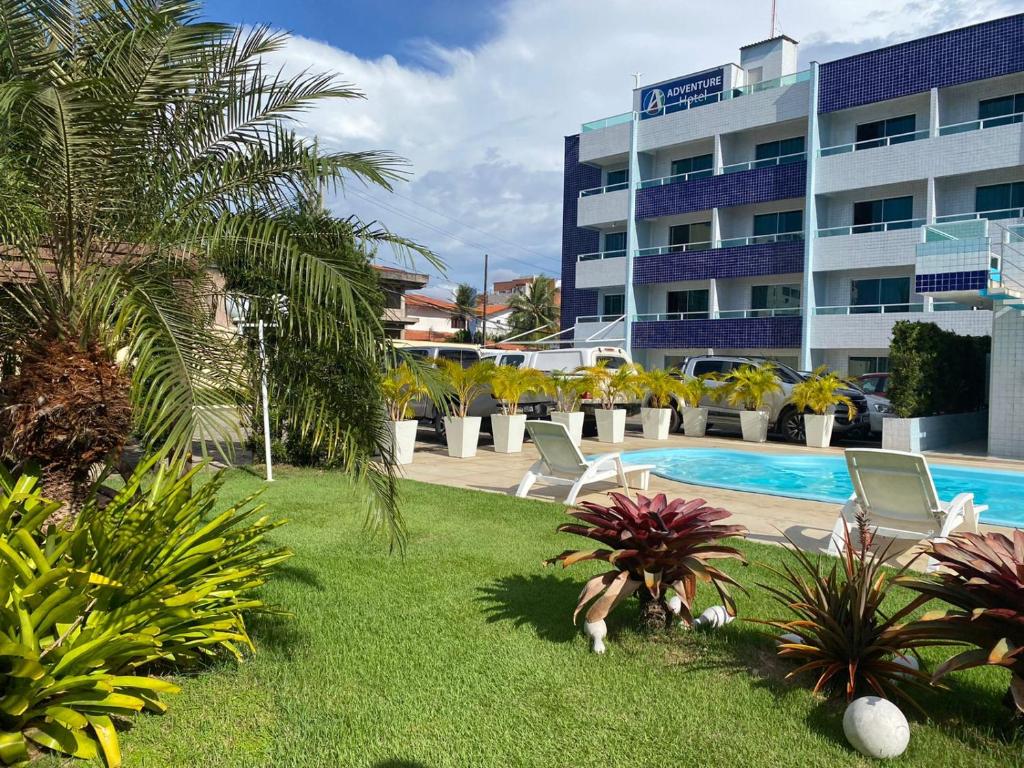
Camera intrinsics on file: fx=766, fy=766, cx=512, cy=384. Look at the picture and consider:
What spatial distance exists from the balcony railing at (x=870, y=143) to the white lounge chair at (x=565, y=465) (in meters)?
24.4

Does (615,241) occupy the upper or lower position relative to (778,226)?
upper

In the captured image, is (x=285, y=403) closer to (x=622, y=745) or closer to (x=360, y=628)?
(x=360, y=628)

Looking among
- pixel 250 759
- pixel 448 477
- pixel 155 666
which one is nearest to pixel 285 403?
pixel 155 666

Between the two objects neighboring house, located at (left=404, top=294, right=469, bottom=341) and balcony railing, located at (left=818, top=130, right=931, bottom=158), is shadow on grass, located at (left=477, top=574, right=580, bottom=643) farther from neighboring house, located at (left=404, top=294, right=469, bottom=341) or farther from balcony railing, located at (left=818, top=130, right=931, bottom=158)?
neighboring house, located at (left=404, top=294, right=469, bottom=341)

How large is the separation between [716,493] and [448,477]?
3869 mm

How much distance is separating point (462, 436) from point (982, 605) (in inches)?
425

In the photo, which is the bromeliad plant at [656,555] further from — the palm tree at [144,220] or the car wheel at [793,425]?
the car wheel at [793,425]

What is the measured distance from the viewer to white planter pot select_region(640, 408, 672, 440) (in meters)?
17.9

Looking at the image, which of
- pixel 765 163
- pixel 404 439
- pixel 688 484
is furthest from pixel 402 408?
pixel 765 163

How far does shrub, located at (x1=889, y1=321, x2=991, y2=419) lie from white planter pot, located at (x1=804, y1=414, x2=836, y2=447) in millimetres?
1335

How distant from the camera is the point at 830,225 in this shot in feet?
100

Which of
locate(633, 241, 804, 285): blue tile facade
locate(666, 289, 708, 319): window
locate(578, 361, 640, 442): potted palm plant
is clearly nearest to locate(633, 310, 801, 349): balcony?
locate(666, 289, 708, 319): window

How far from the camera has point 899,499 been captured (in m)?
6.63

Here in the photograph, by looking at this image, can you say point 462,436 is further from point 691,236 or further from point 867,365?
point 691,236
